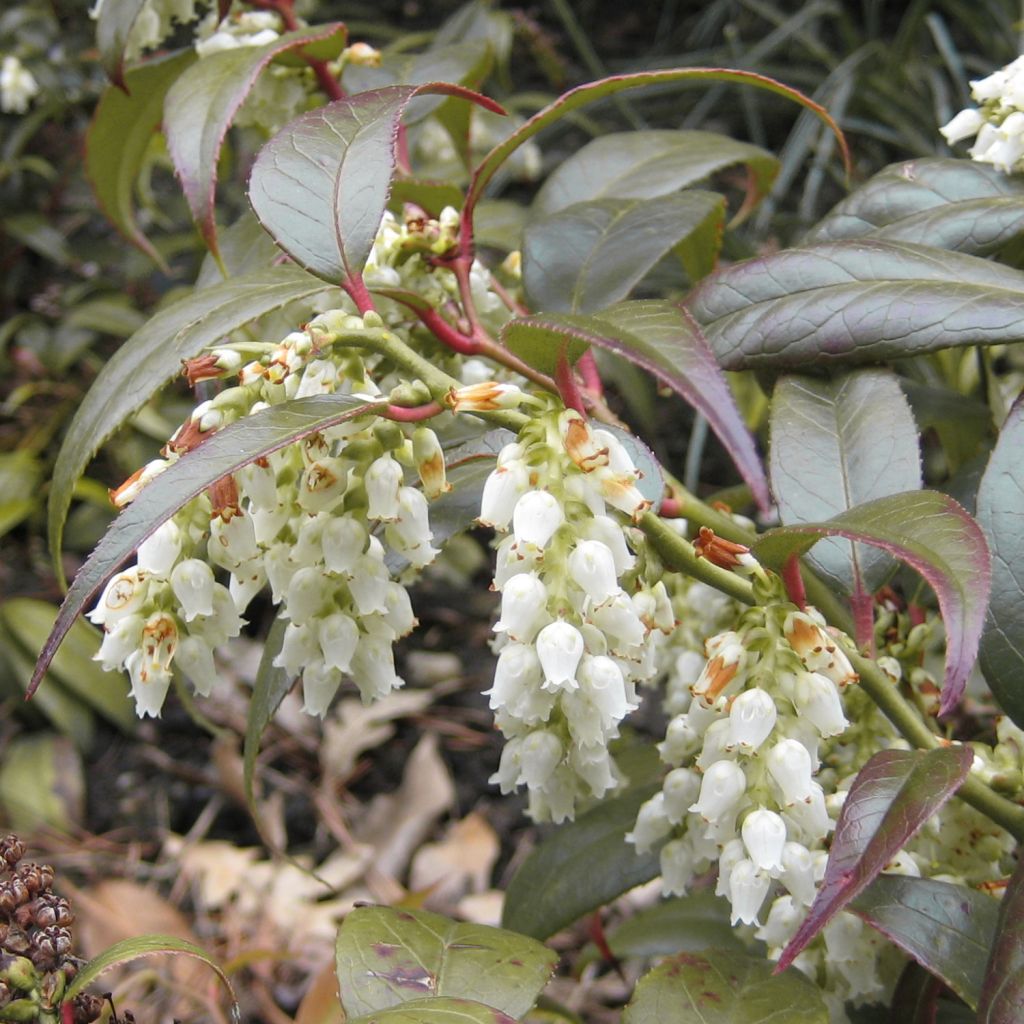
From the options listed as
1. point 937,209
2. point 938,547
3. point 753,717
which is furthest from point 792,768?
point 937,209

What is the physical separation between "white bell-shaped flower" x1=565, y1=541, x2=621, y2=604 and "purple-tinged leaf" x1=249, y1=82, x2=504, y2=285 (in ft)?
0.83

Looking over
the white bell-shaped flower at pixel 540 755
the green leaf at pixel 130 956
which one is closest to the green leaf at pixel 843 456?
Answer: the white bell-shaped flower at pixel 540 755

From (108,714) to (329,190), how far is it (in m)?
1.72

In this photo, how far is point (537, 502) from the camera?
26.2 inches

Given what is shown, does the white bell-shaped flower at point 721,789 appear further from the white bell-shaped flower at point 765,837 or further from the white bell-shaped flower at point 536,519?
the white bell-shaped flower at point 536,519

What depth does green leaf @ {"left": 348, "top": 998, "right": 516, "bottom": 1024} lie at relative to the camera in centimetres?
70

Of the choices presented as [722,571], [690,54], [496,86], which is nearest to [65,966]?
[722,571]

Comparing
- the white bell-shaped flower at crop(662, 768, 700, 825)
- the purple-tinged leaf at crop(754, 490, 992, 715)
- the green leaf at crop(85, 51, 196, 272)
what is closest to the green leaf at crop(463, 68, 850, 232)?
the purple-tinged leaf at crop(754, 490, 992, 715)

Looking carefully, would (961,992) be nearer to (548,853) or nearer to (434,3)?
(548,853)

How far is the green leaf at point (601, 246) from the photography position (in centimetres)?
107

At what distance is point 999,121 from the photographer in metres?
1.10

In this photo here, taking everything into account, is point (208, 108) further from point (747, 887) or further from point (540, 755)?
point (747, 887)

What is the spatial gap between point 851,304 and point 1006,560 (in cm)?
22

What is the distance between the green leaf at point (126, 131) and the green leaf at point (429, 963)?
80cm
